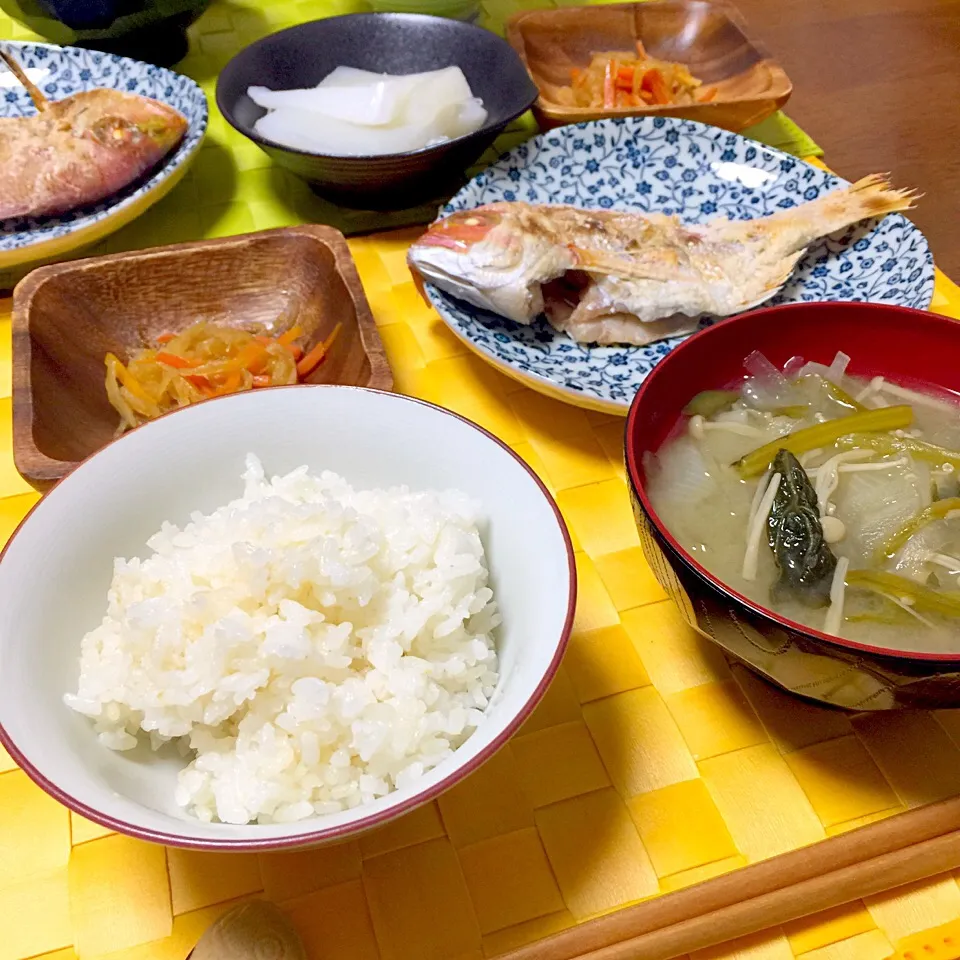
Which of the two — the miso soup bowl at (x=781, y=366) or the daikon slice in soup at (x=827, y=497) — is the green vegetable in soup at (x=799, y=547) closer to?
the daikon slice in soup at (x=827, y=497)

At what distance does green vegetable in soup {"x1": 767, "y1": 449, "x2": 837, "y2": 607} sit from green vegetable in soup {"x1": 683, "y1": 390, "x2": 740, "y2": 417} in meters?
0.18

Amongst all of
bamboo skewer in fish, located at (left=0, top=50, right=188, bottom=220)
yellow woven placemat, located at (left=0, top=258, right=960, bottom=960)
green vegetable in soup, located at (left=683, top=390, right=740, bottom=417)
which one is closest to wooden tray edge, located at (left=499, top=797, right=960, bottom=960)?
yellow woven placemat, located at (left=0, top=258, right=960, bottom=960)

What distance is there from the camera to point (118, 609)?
94 cm

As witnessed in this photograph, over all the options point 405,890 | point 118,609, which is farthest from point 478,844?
point 118,609

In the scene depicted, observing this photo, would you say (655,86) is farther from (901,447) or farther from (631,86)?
(901,447)

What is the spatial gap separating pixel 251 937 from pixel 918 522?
2.89ft

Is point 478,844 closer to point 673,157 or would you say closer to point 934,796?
point 934,796

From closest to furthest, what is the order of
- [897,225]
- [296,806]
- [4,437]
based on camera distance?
[296,806] < [4,437] < [897,225]

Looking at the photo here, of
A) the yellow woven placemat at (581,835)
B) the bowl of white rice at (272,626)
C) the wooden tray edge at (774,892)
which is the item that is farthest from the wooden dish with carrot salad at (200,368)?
the wooden tray edge at (774,892)

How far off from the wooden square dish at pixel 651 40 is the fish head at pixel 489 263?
Result: 66cm

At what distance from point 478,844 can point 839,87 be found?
2308mm

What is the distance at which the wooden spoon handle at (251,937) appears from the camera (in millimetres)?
819

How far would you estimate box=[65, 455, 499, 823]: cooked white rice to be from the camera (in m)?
0.84

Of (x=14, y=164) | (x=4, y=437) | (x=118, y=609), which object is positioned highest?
(x=14, y=164)
